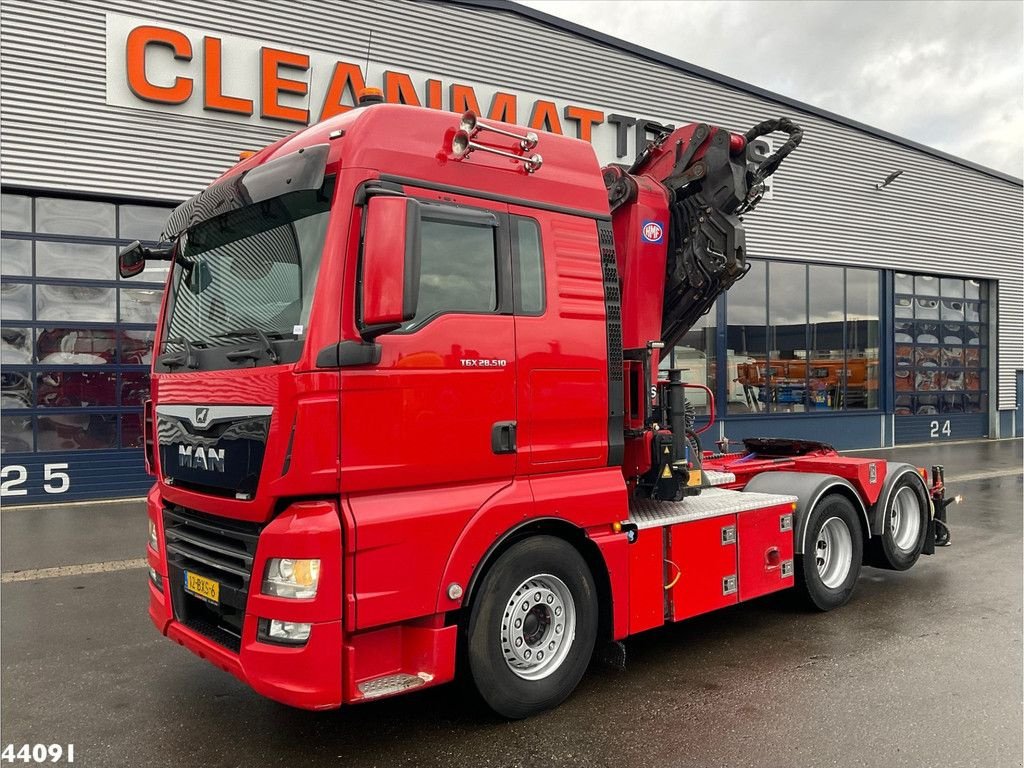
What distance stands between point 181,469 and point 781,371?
15.8 metres

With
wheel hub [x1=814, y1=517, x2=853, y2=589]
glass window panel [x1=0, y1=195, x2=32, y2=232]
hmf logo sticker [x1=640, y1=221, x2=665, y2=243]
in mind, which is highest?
glass window panel [x1=0, y1=195, x2=32, y2=232]

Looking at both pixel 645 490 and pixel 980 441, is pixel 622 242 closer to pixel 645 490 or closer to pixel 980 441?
pixel 645 490

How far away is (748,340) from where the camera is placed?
56.3 ft

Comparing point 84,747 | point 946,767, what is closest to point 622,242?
point 946,767

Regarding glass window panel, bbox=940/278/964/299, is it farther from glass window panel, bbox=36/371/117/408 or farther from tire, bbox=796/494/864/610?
glass window panel, bbox=36/371/117/408

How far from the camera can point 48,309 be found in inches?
444

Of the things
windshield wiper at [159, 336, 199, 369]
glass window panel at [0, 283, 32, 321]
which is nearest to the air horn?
windshield wiper at [159, 336, 199, 369]

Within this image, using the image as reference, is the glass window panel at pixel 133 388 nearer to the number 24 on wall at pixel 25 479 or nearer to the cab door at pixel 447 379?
the number 24 on wall at pixel 25 479

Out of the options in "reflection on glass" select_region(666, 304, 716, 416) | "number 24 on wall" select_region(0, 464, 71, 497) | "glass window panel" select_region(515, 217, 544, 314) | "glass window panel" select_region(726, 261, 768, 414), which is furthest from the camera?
"glass window panel" select_region(726, 261, 768, 414)

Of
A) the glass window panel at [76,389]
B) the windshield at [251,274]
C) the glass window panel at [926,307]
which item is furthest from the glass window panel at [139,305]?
the glass window panel at [926,307]

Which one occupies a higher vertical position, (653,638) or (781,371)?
(781,371)

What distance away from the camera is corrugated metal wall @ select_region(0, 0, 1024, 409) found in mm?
10945

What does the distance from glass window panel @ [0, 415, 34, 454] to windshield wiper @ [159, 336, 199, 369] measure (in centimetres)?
839

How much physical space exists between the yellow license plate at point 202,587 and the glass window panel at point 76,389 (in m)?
8.79
